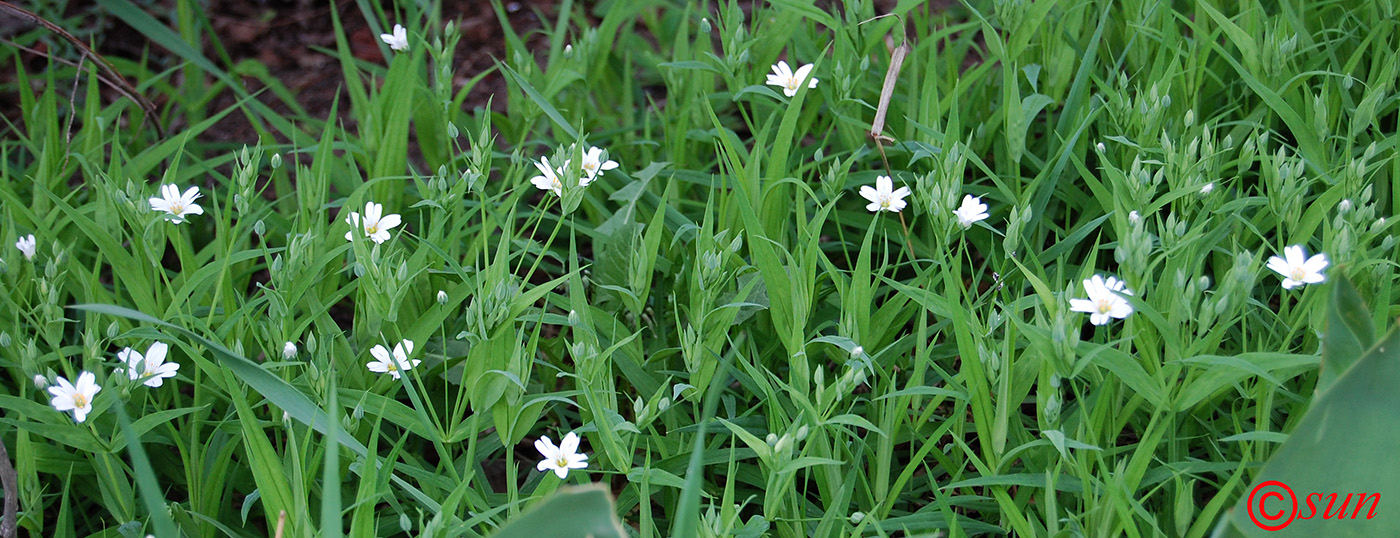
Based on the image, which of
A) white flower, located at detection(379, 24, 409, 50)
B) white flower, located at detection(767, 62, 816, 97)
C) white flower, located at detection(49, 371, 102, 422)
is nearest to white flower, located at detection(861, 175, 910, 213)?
white flower, located at detection(767, 62, 816, 97)

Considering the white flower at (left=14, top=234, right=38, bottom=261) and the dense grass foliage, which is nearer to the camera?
the dense grass foliage

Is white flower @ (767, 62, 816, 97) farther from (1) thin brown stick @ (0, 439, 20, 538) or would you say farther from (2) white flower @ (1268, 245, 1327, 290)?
(1) thin brown stick @ (0, 439, 20, 538)

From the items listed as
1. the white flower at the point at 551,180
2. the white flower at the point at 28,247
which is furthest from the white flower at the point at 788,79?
the white flower at the point at 28,247

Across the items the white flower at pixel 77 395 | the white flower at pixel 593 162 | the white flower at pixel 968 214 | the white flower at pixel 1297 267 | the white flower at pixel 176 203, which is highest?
the white flower at pixel 1297 267

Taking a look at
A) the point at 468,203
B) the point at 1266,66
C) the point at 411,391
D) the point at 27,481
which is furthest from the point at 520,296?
the point at 1266,66

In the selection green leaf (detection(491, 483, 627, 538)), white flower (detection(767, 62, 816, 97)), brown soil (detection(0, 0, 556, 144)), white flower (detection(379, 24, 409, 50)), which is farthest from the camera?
brown soil (detection(0, 0, 556, 144))

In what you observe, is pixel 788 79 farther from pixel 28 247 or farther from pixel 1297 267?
pixel 28 247

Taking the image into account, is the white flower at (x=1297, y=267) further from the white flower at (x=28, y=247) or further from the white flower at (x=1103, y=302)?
the white flower at (x=28, y=247)

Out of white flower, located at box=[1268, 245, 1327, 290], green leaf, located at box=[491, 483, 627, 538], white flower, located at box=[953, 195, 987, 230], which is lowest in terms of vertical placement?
green leaf, located at box=[491, 483, 627, 538]
